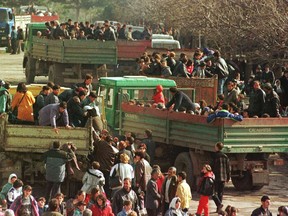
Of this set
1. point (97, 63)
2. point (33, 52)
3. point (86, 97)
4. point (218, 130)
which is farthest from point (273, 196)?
point (33, 52)

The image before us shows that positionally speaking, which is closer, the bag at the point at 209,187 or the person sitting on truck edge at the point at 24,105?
the bag at the point at 209,187

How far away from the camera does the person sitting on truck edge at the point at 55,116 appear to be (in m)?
22.5

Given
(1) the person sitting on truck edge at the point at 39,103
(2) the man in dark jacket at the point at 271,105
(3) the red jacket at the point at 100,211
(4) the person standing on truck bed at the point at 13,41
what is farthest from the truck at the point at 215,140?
(4) the person standing on truck bed at the point at 13,41

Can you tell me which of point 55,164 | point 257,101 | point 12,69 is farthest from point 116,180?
point 12,69

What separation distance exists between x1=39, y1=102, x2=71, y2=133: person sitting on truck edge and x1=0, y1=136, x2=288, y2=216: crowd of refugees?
583mm

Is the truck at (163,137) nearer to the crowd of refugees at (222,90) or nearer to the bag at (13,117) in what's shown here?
the crowd of refugees at (222,90)

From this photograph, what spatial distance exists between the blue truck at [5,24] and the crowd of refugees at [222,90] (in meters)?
32.9

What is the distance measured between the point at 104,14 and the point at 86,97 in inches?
2699

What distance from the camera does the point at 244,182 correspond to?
81.5 ft

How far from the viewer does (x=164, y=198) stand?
20766 millimetres

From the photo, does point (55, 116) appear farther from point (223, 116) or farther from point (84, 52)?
point (84, 52)

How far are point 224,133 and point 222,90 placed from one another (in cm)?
955

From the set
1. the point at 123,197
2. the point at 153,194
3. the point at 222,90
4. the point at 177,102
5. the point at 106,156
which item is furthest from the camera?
the point at 222,90

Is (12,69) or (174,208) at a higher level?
(12,69)
